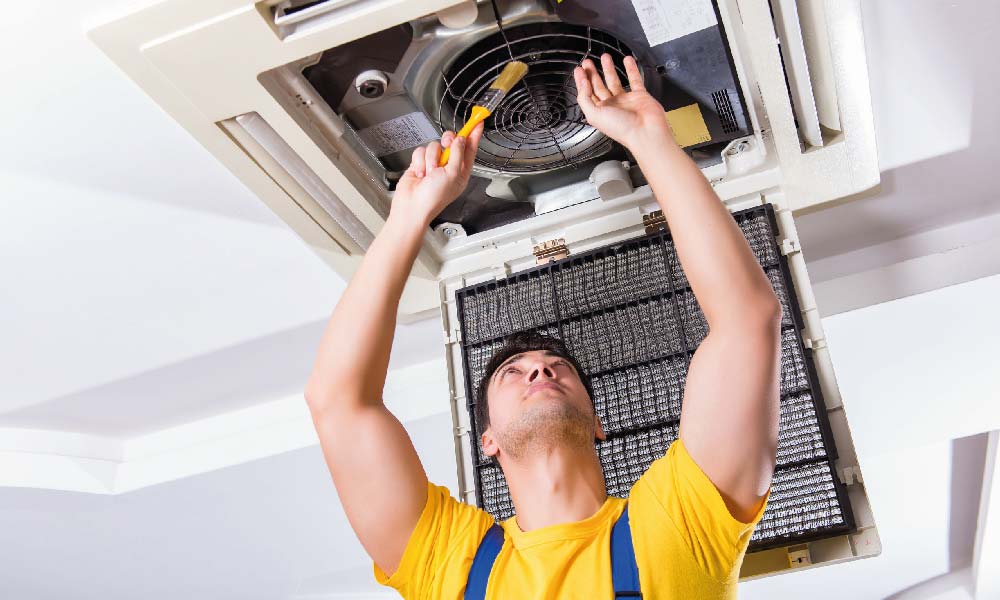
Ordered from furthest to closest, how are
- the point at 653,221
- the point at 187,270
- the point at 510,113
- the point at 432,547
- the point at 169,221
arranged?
the point at 187,270, the point at 169,221, the point at 653,221, the point at 510,113, the point at 432,547

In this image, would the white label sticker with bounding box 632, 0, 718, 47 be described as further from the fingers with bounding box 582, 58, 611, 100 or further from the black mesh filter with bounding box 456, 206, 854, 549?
the black mesh filter with bounding box 456, 206, 854, 549

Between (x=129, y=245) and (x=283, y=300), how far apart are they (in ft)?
1.25

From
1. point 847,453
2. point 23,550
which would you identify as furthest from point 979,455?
point 23,550

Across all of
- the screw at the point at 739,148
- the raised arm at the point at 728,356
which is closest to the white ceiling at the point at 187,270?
the screw at the point at 739,148

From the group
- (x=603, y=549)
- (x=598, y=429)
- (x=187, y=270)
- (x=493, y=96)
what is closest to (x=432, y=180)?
(x=493, y=96)

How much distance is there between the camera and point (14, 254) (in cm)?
189

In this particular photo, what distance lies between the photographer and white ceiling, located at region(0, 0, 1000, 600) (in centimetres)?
155

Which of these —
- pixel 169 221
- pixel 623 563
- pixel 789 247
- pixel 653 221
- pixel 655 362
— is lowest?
pixel 623 563

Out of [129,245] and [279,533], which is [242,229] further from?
[279,533]

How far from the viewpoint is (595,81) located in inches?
50.9

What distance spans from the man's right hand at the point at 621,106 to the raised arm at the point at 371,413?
0.91ft

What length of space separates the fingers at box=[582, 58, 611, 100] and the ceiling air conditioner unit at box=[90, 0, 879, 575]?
0.9 inches

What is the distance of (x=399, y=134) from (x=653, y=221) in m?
0.46

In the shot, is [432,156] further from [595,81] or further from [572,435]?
[572,435]
